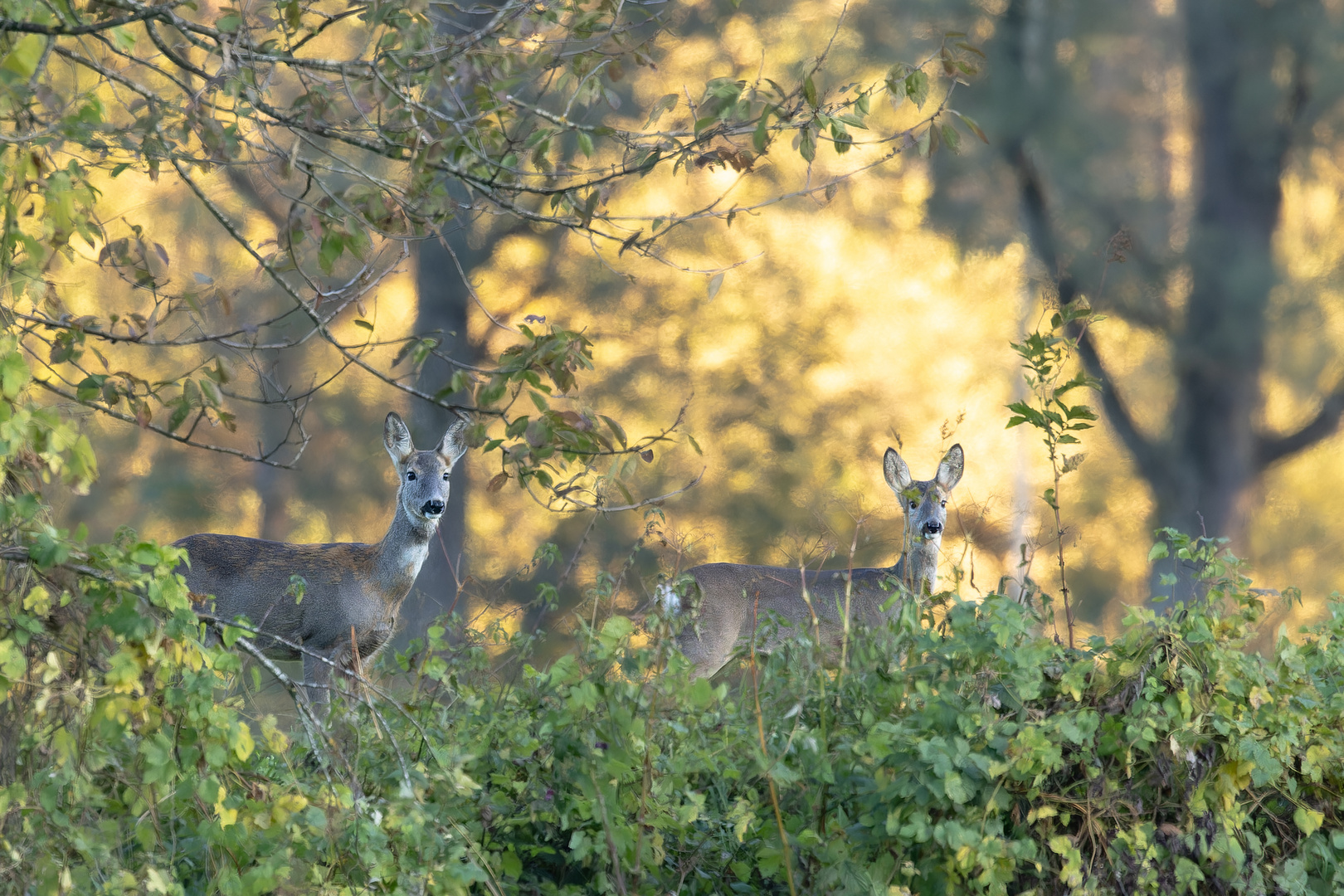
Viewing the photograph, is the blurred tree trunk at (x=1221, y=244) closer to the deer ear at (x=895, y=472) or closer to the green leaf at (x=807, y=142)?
the deer ear at (x=895, y=472)

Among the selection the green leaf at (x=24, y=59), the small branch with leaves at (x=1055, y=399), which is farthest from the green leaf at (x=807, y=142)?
the green leaf at (x=24, y=59)

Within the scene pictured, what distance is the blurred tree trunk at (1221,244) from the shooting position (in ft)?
50.9

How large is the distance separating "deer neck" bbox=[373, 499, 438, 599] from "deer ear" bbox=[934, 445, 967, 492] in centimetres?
365

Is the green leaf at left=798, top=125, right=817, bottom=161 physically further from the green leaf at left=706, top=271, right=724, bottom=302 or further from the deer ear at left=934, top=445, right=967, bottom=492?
the deer ear at left=934, top=445, right=967, bottom=492

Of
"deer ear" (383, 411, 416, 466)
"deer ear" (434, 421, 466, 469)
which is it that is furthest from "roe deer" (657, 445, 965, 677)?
"deer ear" (383, 411, 416, 466)

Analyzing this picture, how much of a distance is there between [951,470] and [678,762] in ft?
22.0

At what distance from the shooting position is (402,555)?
9.02 meters

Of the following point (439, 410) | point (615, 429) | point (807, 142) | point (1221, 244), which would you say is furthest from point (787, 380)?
point (615, 429)

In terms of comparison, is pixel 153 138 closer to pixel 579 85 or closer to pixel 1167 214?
pixel 579 85

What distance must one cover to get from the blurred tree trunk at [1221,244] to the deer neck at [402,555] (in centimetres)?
897

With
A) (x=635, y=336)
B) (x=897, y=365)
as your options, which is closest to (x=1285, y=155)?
(x=897, y=365)

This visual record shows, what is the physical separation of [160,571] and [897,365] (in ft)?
61.0

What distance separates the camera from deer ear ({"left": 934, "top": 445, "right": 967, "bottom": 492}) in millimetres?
10281

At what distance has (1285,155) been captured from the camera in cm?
1598
